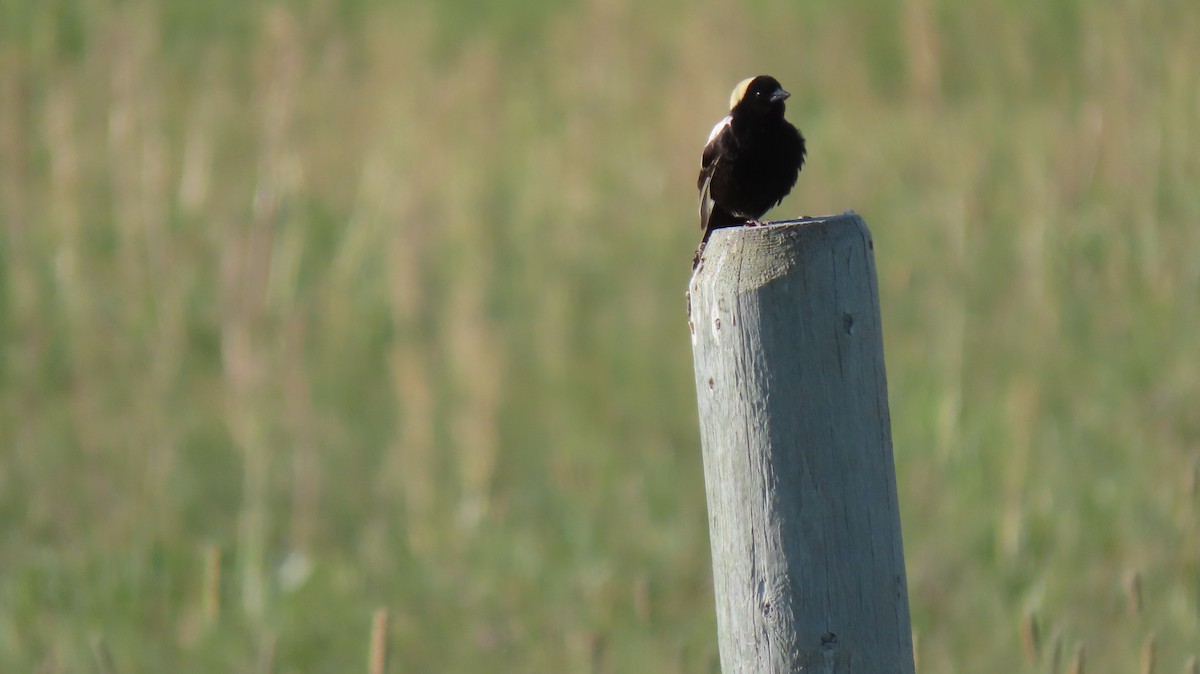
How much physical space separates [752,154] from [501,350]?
2.65 meters

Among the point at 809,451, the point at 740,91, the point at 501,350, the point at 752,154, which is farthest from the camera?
the point at 501,350

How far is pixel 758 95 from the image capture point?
324cm

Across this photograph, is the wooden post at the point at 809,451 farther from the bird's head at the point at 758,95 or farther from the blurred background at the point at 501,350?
the bird's head at the point at 758,95

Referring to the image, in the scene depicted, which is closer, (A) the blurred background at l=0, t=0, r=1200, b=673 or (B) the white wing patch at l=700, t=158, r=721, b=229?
(B) the white wing patch at l=700, t=158, r=721, b=229

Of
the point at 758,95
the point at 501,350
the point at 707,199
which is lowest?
the point at 501,350

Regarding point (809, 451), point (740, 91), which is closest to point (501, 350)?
point (740, 91)

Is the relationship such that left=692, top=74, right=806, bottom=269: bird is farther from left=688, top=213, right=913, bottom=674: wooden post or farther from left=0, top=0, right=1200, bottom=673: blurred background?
left=688, top=213, right=913, bottom=674: wooden post

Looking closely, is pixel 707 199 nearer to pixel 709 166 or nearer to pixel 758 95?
pixel 709 166

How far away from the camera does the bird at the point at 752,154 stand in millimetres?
3188

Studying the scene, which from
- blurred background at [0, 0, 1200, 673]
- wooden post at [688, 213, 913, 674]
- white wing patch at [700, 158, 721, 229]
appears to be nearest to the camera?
wooden post at [688, 213, 913, 674]

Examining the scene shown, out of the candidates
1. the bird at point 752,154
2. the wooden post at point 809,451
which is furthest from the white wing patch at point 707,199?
the wooden post at point 809,451

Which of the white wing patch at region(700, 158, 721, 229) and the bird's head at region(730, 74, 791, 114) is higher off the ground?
the bird's head at region(730, 74, 791, 114)

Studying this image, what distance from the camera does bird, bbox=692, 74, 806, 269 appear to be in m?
3.19

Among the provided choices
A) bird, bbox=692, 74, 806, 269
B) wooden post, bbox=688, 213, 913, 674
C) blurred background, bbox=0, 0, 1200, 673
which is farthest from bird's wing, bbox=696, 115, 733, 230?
wooden post, bbox=688, 213, 913, 674
